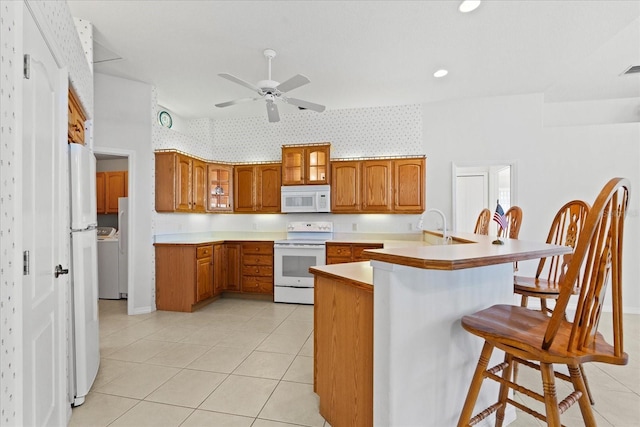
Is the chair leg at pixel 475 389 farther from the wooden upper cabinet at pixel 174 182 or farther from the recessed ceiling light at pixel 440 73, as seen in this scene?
the wooden upper cabinet at pixel 174 182

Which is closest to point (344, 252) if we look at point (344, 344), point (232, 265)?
point (232, 265)

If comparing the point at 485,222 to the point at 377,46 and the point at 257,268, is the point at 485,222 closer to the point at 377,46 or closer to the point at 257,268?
the point at 377,46

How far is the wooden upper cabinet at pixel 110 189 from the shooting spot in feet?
17.2

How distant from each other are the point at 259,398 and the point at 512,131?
4650mm

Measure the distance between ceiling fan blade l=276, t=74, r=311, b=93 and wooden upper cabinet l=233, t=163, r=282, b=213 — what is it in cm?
218

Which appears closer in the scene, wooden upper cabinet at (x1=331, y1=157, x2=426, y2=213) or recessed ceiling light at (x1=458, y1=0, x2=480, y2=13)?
recessed ceiling light at (x1=458, y1=0, x2=480, y2=13)

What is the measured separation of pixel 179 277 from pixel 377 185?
3.05 m

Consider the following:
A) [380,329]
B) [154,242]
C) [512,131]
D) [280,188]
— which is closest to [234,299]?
[154,242]

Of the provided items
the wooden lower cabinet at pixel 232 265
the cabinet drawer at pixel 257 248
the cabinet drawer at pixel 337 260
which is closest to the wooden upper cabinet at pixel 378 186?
the cabinet drawer at pixel 337 260

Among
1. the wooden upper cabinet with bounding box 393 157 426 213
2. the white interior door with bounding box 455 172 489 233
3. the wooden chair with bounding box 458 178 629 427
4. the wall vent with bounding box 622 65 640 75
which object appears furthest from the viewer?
the white interior door with bounding box 455 172 489 233

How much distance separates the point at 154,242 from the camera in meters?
4.21

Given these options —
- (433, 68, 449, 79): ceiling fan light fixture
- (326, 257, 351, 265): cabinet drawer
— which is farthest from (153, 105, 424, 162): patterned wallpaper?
(326, 257, 351, 265): cabinet drawer

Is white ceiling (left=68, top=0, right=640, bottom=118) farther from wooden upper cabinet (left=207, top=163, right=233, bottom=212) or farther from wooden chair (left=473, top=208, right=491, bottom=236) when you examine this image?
wooden chair (left=473, top=208, right=491, bottom=236)

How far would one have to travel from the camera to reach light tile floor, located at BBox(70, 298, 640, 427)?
195cm
